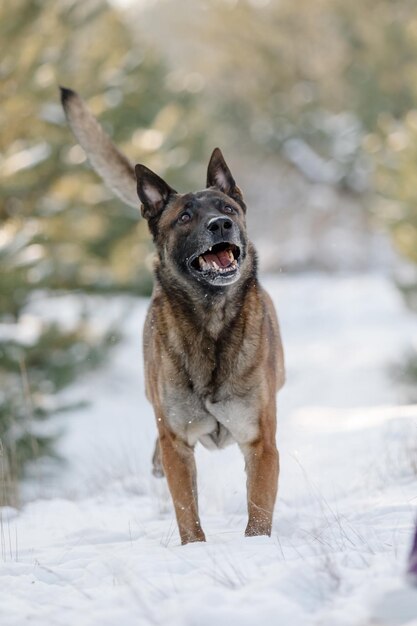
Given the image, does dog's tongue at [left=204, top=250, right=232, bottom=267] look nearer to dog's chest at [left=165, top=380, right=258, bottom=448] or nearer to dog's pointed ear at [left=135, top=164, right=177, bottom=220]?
dog's pointed ear at [left=135, top=164, right=177, bottom=220]

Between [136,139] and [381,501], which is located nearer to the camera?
[381,501]

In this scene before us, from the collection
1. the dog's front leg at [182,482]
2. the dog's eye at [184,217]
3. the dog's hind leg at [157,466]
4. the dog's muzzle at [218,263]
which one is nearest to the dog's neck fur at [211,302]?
the dog's muzzle at [218,263]

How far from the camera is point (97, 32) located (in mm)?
22797

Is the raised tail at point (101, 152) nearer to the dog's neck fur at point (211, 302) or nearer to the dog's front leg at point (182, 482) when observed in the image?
the dog's neck fur at point (211, 302)

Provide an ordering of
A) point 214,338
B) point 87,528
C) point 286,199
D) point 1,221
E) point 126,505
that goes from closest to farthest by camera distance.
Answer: point 214,338, point 87,528, point 126,505, point 1,221, point 286,199

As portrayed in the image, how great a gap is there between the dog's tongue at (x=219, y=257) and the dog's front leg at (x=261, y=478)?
36.7 inches

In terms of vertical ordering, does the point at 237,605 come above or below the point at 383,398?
above

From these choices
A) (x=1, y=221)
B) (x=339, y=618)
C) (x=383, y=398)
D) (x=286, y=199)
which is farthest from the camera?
(x=286, y=199)

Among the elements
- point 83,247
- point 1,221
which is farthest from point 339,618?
point 83,247

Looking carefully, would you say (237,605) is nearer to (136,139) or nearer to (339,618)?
(339,618)

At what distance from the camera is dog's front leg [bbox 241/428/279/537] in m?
4.89

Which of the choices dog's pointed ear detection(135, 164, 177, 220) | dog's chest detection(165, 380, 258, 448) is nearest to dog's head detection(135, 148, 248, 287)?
dog's pointed ear detection(135, 164, 177, 220)

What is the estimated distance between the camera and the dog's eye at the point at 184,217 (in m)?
5.31

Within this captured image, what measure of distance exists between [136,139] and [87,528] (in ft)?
40.9
